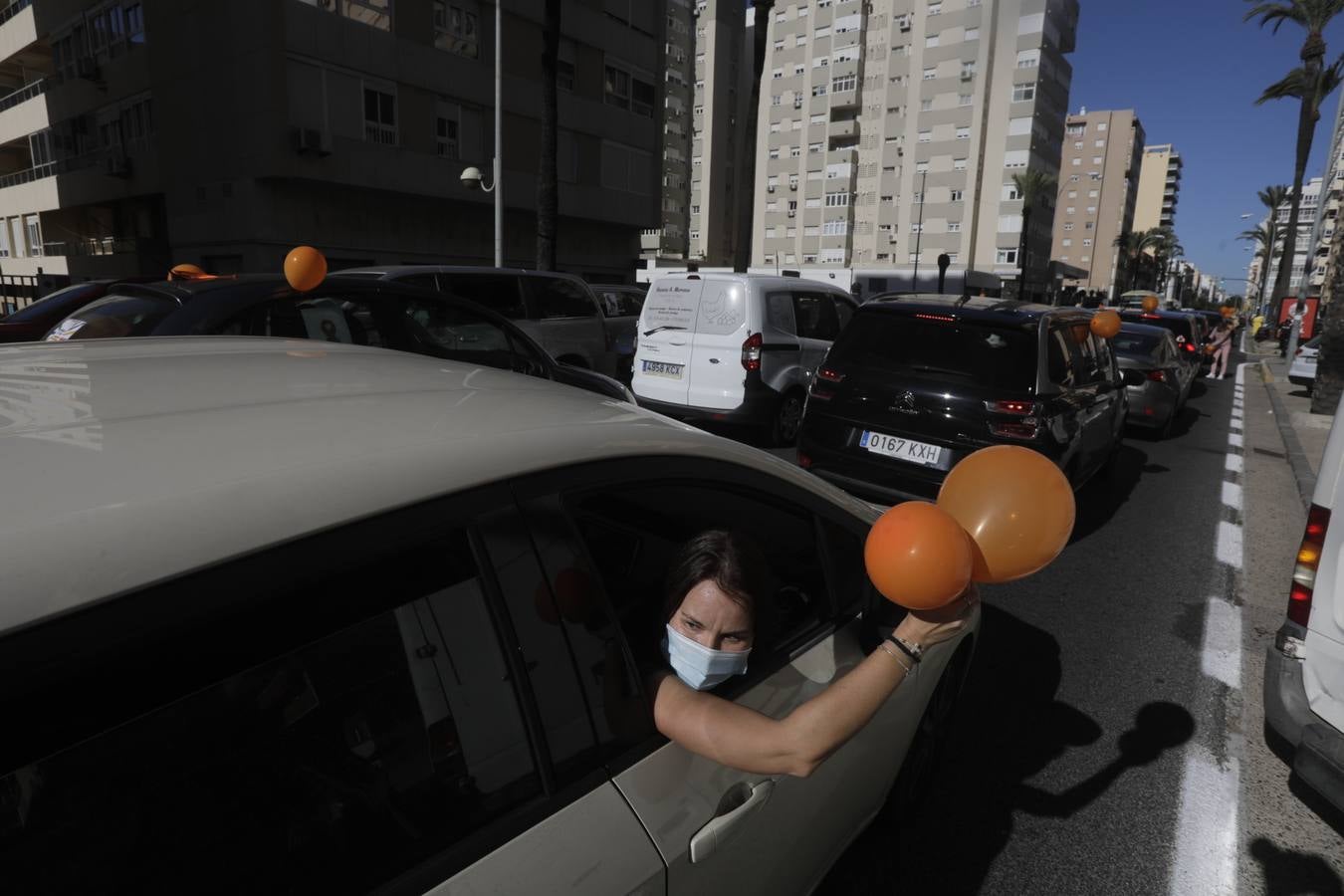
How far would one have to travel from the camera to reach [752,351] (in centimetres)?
778

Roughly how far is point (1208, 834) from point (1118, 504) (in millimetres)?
4671

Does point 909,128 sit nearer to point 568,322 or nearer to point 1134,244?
point 1134,244

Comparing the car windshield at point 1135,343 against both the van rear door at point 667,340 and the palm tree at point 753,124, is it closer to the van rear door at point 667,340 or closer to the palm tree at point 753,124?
the van rear door at point 667,340

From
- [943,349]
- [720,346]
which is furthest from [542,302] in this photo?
[943,349]

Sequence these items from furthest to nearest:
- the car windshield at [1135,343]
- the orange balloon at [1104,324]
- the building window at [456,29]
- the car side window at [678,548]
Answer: the building window at [456,29], the car windshield at [1135,343], the orange balloon at [1104,324], the car side window at [678,548]

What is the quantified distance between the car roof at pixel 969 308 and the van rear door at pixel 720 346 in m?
2.34

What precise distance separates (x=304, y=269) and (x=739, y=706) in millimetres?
3956

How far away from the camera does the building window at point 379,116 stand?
23.1m

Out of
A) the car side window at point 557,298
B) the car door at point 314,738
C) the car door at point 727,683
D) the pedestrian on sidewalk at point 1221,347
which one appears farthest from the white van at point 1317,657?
the pedestrian on sidewalk at point 1221,347

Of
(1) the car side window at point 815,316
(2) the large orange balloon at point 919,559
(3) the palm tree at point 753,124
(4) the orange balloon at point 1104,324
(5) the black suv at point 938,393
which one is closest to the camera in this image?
(2) the large orange balloon at point 919,559

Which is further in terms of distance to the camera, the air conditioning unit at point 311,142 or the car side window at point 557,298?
the air conditioning unit at point 311,142

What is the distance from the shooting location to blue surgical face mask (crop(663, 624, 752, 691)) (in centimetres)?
156

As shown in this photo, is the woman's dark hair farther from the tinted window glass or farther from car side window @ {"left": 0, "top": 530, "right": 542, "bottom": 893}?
the tinted window glass

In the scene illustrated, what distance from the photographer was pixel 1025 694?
11.0ft
